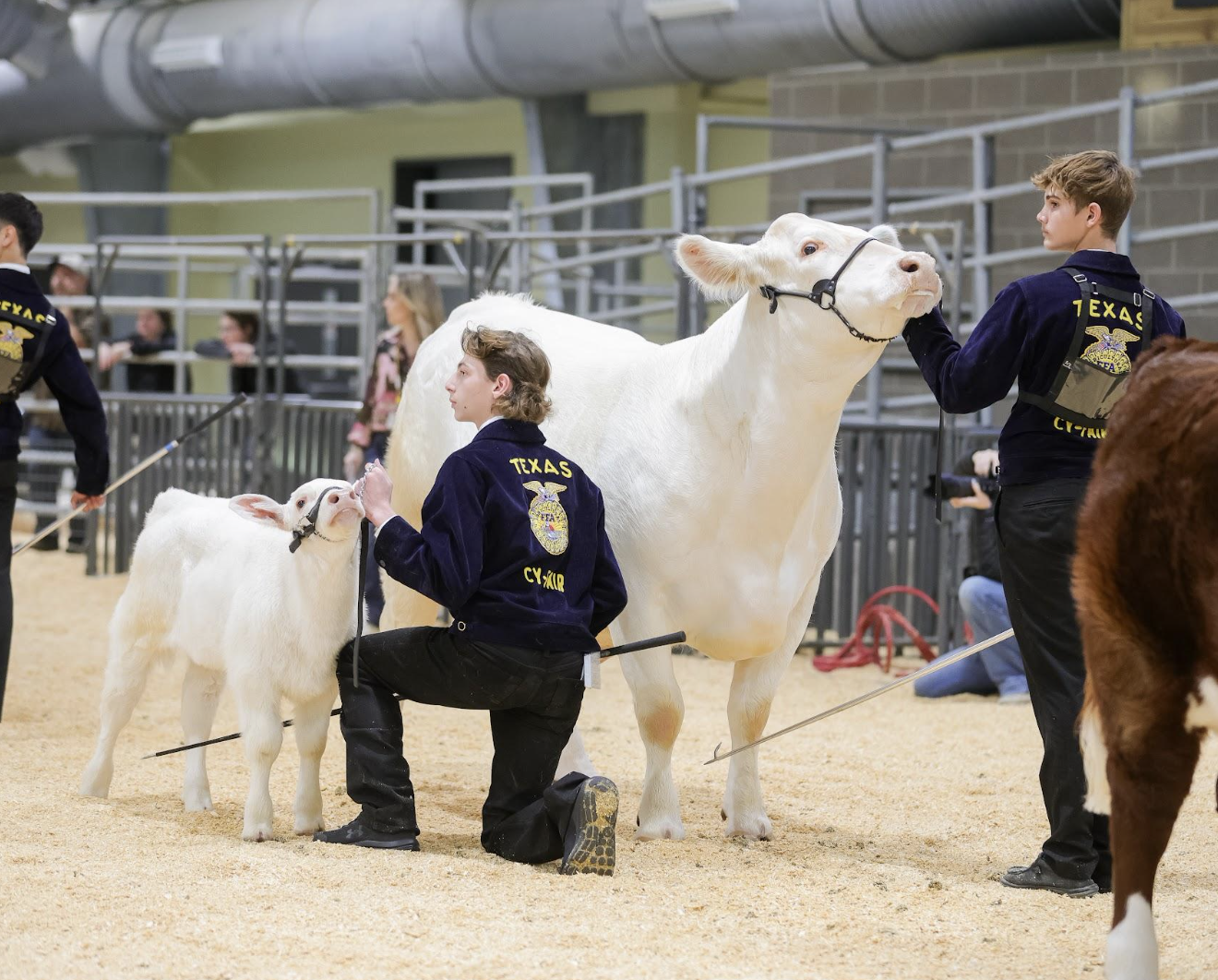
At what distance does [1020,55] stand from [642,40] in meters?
2.97

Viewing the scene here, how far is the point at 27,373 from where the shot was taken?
555cm

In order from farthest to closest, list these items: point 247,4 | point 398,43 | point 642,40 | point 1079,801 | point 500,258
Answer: point 247,4 → point 398,43 → point 642,40 → point 500,258 → point 1079,801

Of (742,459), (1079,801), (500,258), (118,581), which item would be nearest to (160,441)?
(118,581)

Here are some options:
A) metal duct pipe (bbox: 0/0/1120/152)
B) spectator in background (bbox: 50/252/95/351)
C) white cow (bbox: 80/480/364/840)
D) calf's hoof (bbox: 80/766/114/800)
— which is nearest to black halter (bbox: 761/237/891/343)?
white cow (bbox: 80/480/364/840)

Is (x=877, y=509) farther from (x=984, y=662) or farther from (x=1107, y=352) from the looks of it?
(x=1107, y=352)

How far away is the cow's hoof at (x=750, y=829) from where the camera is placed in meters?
4.41

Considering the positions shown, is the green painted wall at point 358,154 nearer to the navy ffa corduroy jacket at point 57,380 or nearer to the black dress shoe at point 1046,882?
the navy ffa corduroy jacket at point 57,380

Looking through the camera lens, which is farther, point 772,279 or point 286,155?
point 286,155

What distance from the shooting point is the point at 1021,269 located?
10672 millimetres

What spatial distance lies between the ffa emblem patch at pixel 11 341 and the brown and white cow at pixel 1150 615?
390 cm

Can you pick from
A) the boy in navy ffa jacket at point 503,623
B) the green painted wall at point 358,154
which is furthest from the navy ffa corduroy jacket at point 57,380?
the green painted wall at point 358,154

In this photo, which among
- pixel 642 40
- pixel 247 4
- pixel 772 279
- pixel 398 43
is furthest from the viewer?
pixel 247 4

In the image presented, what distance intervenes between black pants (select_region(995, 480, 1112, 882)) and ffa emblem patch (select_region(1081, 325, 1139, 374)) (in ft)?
0.93

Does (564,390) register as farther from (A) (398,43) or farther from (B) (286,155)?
(B) (286,155)
